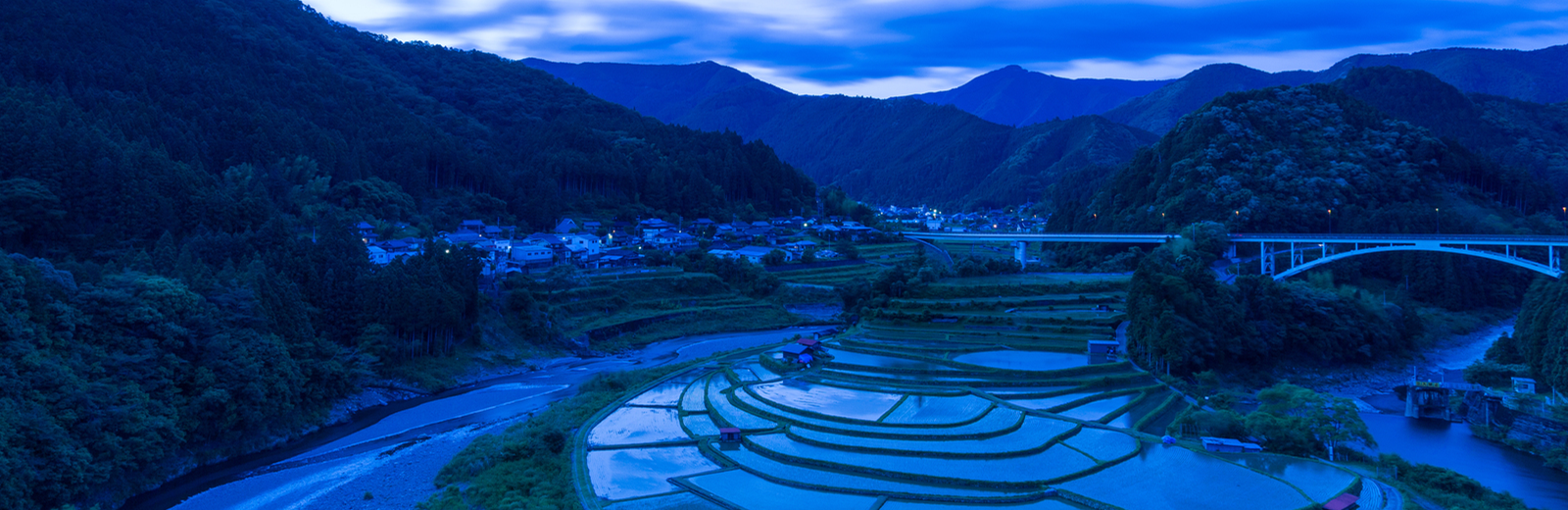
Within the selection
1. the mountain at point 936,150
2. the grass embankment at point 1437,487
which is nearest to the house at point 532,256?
the grass embankment at point 1437,487

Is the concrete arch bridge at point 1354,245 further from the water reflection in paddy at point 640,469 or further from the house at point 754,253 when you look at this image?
the water reflection in paddy at point 640,469

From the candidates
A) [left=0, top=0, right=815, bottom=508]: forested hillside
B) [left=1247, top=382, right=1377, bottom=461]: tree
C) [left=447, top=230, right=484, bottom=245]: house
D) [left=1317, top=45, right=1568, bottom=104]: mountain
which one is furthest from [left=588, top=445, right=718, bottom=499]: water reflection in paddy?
[left=1317, top=45, right=1568, bottom=104]: mountain

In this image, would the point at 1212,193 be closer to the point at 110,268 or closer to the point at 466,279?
the point at 466,279

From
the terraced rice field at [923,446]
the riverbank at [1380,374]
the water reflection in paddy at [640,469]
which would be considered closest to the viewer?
the terraced rice field at [923,446]

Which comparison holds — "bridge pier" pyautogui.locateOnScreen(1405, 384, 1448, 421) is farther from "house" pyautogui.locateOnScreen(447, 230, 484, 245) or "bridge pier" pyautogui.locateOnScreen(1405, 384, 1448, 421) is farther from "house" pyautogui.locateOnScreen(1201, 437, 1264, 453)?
"house" pyautogui.locateOnScreen(447, 230, 484, 245)

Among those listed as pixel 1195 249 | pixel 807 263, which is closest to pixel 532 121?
pixel 807 263
